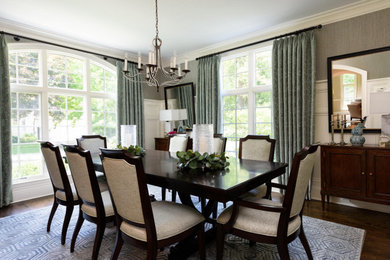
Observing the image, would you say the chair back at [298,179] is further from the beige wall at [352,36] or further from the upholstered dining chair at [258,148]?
the beige wall at [352,36]

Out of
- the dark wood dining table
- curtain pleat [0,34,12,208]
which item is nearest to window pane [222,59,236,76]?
the dark wood dining table

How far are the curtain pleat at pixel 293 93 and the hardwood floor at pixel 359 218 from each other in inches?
27.7

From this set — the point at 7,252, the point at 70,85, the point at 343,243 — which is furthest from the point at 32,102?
the point at 343,243

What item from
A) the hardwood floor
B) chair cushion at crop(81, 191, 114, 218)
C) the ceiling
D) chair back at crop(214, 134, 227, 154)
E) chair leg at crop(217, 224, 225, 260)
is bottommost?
the hardwood floor

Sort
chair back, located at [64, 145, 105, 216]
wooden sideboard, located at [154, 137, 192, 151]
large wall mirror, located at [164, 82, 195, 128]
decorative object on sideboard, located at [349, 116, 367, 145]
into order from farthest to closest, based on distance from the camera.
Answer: wooden sideboard, located at [154, 137, 192, 151]
large wall mirror, located at [164, 82, 195, 128]
decorative object on sideboard, located at [349, 116, 367, 145]
chair back, located at [64, 145, 105, 216]

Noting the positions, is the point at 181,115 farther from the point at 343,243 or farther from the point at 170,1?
the point at 343,243

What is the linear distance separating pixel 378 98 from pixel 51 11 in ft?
13.8

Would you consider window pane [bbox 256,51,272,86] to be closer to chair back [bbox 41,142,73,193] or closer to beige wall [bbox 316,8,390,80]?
beige wall [bbox 316,8,390,80]

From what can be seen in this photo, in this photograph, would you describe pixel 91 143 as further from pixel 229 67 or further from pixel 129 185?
pixel 229 67

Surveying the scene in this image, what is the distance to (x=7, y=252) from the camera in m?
2.07

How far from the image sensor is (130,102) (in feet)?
15.6

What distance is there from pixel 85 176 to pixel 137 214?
67cm

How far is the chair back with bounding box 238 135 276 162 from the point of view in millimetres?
2594

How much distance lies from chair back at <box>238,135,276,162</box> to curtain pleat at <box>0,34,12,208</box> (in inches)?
131
